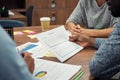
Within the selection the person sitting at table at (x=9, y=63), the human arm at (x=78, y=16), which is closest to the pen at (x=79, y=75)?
the person sitting at table at (x=9, y=63)

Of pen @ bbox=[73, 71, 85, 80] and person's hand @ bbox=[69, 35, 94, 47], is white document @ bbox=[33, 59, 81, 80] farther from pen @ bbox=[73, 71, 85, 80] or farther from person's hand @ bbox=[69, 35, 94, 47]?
person's hand @ bbox=[69, 35, 94, 47]

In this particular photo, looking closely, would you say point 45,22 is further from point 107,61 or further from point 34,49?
point 107,61

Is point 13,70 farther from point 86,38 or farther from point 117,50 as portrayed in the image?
point 86,38

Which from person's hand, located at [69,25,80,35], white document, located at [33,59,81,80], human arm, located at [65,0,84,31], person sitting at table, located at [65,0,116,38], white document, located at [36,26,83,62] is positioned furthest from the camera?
A: human arm, located at [65,0,84,31]

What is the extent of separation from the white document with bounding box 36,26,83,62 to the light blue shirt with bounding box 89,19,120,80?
0.85 feet

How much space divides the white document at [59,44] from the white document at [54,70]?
0.41ft

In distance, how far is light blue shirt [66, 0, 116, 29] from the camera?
7.84 ft

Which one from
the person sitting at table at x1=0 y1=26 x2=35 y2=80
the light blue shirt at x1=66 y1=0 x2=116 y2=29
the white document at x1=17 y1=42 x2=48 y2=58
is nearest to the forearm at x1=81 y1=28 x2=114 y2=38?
the light blue shirt at x1=66 y1=0 x2=116 y2=29

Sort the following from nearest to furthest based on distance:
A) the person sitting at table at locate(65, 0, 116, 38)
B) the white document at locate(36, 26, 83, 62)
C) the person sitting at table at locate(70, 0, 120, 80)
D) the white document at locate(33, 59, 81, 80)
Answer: the white document at locate(33, 59, 81, 80)
the person sitting at table at locate(70, 0, 120, 80)
the white document at locate(36, 26, 83, 62)
the person sitting at table at locate(65, 0, 116, 38)

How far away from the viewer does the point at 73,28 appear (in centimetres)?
225

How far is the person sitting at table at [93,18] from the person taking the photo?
231 cm

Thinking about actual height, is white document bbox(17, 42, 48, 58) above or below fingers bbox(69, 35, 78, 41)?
below

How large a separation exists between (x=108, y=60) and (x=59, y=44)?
448 millimetres

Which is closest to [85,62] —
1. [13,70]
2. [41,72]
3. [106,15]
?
[41,72]
